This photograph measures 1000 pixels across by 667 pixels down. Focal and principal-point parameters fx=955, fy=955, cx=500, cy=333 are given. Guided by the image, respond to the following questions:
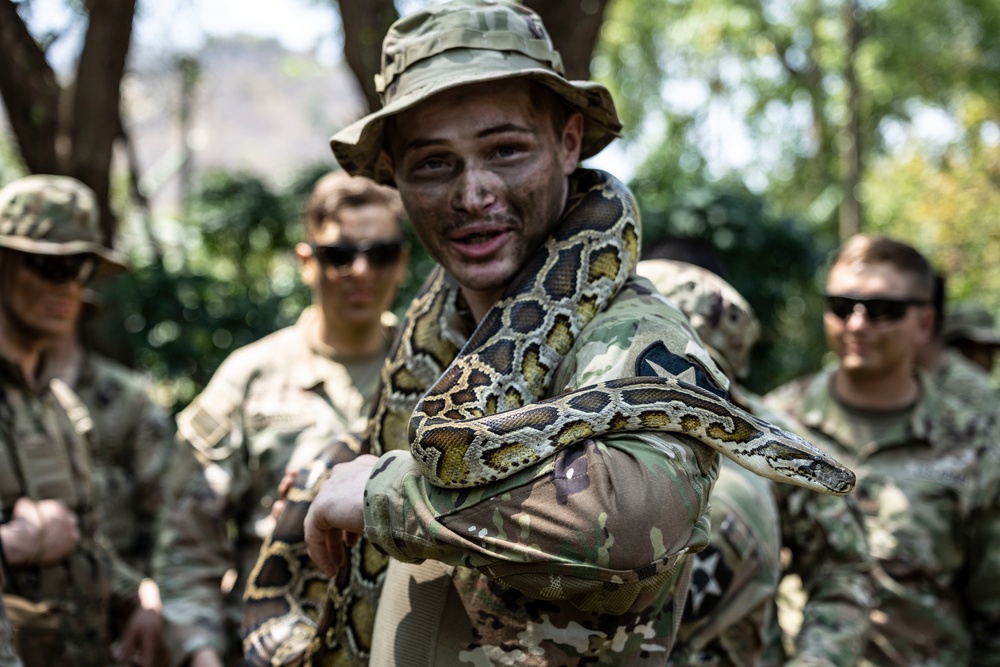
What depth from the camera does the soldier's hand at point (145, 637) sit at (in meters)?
5.61

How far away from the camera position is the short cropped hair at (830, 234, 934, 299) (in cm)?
684

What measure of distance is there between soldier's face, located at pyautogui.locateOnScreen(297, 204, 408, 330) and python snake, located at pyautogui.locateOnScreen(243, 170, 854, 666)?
238 cm

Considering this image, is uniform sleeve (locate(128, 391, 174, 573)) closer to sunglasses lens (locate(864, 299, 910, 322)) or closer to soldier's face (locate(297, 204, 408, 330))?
soldier's face (locate(297, 204, 408, 330))

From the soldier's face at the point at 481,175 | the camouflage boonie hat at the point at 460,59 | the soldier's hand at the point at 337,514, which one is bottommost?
the soldier's hand at the point at 337,514

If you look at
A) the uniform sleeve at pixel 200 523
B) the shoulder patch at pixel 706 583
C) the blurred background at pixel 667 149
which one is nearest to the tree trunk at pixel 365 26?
the blurred background at pixel 667 149

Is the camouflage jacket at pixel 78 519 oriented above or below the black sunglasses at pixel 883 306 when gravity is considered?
below

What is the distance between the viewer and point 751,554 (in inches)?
→ 156

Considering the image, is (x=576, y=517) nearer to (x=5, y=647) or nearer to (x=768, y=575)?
(x=768, y=575)

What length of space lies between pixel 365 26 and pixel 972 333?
7.86 metres

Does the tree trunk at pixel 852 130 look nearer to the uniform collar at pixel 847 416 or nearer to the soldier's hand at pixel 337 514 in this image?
the uniform collar at pixel 847 416

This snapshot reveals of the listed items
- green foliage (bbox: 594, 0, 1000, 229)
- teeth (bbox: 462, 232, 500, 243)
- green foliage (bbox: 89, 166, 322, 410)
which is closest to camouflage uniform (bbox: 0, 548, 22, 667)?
teeth (bbox: 462, 232, 500, 243)

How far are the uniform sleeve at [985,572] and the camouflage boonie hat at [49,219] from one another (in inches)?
243

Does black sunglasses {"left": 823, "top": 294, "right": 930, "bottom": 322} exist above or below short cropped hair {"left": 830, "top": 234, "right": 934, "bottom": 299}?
below

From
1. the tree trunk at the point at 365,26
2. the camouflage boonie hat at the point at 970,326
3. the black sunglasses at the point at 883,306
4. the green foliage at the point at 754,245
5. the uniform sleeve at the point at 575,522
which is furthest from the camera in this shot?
the green foliage at the point at 754,245
